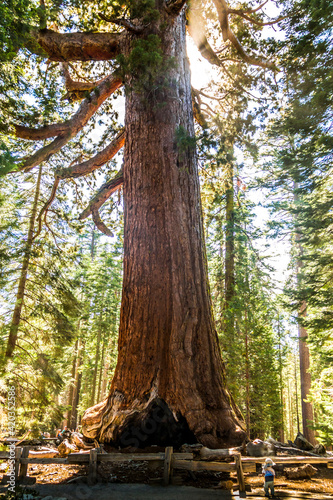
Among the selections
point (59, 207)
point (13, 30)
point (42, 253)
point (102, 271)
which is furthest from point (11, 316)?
point (102, 271)

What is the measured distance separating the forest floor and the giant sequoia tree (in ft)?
1.42

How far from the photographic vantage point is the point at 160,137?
573 centimetres

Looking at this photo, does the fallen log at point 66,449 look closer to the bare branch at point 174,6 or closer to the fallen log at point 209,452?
the fallen log at point 209,452

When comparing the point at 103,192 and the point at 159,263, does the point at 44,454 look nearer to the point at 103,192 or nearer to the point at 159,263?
the point at 159,263

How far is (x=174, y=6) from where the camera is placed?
623 centimetres

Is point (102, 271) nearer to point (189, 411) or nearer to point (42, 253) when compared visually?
point (42, 253)

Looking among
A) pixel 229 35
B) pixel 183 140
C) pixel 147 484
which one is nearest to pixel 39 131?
pixel 183 140

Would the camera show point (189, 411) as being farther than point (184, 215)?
No

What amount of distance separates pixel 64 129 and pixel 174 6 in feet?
10.4

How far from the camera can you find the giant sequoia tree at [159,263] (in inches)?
178

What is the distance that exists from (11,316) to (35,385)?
212 cm

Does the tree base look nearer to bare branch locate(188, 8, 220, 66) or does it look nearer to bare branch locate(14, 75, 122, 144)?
bare branch locate(14, 75, 122, 144)

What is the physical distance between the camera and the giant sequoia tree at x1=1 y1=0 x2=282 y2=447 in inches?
178

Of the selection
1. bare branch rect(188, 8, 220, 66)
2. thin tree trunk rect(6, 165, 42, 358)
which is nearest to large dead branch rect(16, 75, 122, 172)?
bare branch rect(188, 8, 220, 66)
